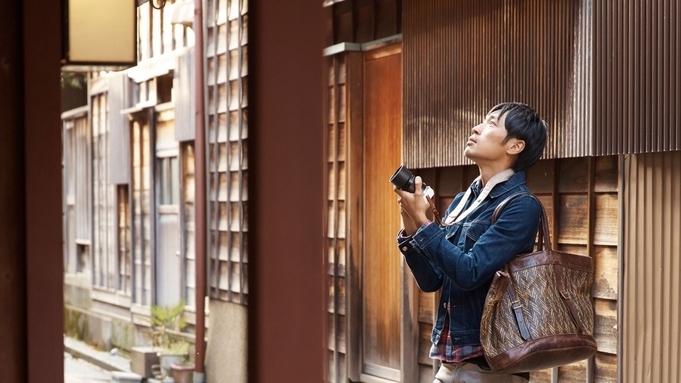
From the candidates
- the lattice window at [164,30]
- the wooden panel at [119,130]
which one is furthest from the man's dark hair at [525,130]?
the wooden panel at [119,130]

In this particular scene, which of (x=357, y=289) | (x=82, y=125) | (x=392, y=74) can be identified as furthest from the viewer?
(x=82, y=125)

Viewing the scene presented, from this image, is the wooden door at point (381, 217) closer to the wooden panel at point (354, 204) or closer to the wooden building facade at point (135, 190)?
the wooden panel at point (354, 204)

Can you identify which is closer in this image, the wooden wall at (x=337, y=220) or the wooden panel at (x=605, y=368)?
the wooden panel at (x=605, y=368)

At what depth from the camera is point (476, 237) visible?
3.51m

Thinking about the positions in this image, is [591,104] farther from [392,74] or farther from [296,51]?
[296,51]

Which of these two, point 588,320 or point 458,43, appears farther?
point 458,43

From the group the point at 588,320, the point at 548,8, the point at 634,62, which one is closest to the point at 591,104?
the point at 634,62

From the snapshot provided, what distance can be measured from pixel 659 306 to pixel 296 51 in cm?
364

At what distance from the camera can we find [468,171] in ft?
20.3

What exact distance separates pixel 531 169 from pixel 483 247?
239cm

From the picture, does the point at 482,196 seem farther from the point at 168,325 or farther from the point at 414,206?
the point at 168,325

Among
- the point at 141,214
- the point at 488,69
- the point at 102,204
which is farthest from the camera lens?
the point at 102,204

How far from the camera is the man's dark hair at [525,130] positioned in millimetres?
3580

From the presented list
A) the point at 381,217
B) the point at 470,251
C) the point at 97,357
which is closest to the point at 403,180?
the point at 470,251
